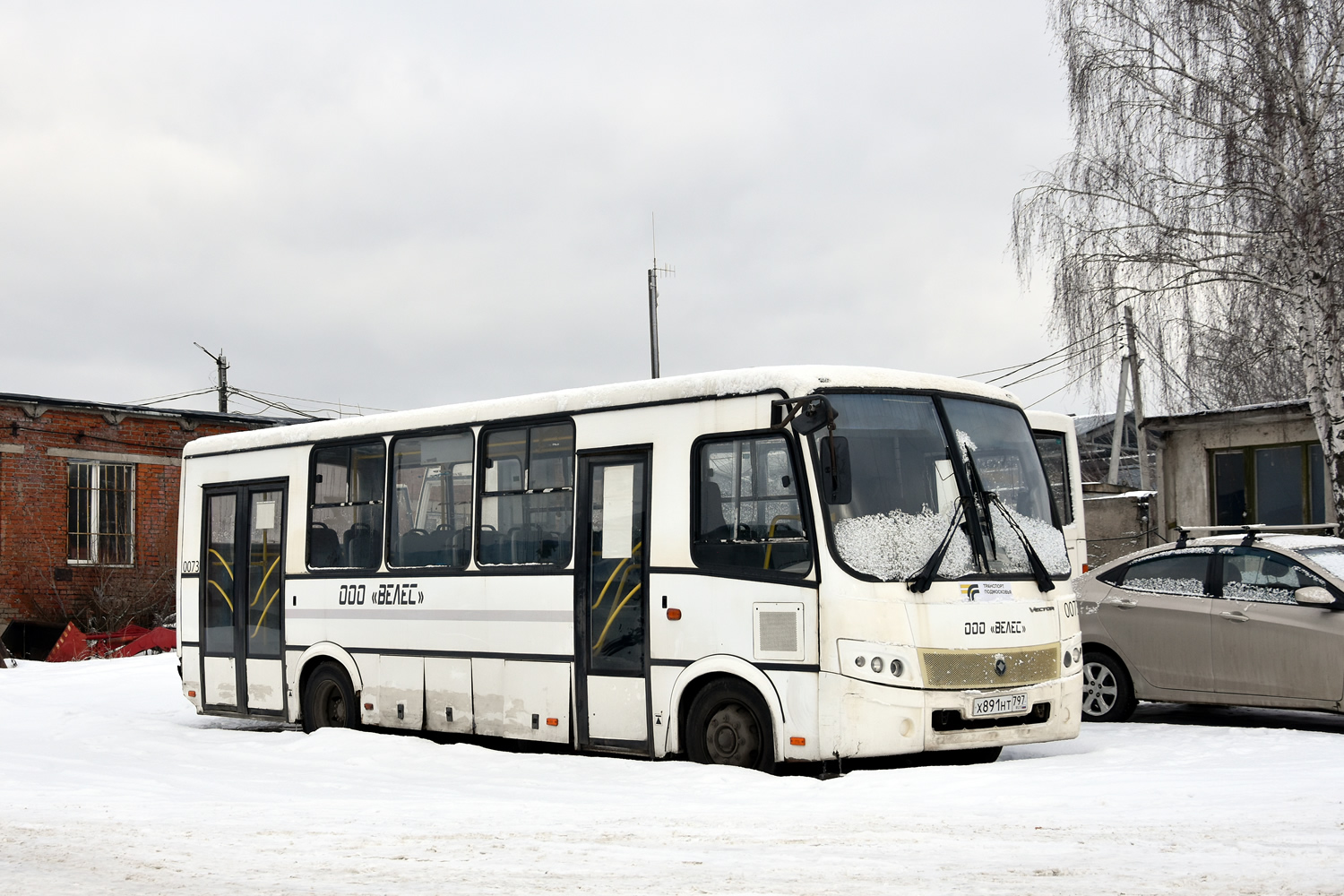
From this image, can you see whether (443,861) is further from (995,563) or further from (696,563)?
(995,563)

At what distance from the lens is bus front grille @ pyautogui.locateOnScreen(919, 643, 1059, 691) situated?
374 inches

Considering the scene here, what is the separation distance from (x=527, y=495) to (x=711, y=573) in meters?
2.28

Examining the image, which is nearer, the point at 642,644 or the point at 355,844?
the point at 355,844

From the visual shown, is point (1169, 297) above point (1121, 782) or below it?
above

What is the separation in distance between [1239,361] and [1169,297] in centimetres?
150

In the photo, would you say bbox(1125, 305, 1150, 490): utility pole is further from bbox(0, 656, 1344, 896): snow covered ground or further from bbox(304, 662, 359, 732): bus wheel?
→ bbox(304, 662, 359, 732): bus wheel

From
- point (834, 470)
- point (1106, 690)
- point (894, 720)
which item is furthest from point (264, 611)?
point (1106, 690)

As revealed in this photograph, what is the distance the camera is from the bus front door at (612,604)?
1082 cm

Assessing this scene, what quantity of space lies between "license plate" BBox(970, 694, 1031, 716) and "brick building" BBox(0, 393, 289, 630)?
25.1m

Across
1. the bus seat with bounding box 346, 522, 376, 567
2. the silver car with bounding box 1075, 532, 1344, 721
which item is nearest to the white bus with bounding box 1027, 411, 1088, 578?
the silver car with bounding box 1075, 532, 1344, 721

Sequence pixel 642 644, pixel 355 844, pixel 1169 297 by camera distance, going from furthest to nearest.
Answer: pixel 1169 297, pixel 642 644, pixel 355 844

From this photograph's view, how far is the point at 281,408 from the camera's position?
43375 mm

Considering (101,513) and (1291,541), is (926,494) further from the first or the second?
(101,513)


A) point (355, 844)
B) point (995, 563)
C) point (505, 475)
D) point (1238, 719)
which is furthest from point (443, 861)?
point (1238, 719)
